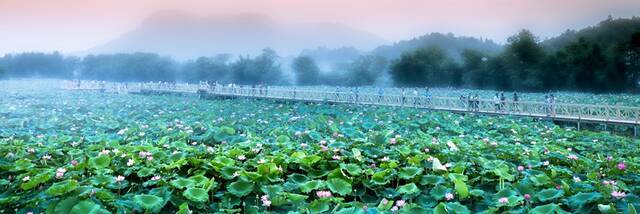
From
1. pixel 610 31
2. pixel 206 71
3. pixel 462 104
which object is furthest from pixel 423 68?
pixel 206 71

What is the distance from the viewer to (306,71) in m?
46.4

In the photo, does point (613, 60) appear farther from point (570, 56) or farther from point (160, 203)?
point (160, 203)

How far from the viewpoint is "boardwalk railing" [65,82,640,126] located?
13977mm

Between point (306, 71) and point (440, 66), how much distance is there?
13.4 metres

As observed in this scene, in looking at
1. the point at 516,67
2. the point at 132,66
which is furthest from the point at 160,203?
the point at 132,66

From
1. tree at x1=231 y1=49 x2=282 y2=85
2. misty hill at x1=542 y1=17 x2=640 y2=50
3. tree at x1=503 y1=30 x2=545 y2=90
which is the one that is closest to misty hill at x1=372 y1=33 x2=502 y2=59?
tree at x1=231 y1=49 x2=282 y2=85

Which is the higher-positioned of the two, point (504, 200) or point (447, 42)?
point (447, 42)

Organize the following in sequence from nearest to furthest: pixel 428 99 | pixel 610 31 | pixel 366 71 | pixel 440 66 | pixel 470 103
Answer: pixel 470 103, pixel 428 99, pixel 610 31, pixel 440 66, pixel 366 71

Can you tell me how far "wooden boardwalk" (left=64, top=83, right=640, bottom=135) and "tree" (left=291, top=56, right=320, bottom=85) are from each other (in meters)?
16.1

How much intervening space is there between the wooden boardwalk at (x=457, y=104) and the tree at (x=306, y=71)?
1608 centimetres

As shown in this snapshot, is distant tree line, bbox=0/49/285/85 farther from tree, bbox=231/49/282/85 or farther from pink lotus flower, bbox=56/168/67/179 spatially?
pink lotus flower, bbox=56/168/67/179

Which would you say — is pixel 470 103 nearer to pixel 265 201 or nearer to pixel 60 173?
pixel 265 201

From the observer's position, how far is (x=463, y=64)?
38.4m

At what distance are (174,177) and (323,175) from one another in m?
1.15
